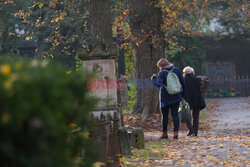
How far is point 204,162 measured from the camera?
295 inches

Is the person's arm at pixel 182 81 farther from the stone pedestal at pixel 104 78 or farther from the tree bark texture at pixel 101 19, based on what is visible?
the stone pedestal at pixel 104 78

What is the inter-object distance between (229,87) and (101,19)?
25.1m

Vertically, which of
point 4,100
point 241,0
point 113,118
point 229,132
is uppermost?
point 241,0

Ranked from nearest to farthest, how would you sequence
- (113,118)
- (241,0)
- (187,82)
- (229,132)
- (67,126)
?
(67,126) → (113,118) → (187,82) → (229,132) → (241,0)

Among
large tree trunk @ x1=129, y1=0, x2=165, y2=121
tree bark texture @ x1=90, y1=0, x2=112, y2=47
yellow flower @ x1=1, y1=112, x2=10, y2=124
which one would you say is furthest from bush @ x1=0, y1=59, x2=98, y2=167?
large tree trunk @ x1=129, y1=0, x2=165, y2=121

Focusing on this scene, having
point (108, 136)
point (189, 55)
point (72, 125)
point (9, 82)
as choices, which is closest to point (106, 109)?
point (108, 136)

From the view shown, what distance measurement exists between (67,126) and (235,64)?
1354 inches

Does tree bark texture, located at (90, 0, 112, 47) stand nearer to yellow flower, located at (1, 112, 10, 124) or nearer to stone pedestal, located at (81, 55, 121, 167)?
stone pedestal, located at (81, 55, 121, 167)

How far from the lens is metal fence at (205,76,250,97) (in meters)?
34.0

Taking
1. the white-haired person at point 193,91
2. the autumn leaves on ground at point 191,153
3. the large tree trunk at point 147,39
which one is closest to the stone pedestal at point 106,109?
the autumn leaves on ground at point 191,153

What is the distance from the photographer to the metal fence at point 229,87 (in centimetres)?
3403

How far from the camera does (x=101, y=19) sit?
10727 mm

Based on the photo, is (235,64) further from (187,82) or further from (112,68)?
(112,68)

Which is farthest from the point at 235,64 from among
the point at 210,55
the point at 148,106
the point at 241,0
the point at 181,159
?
the point at 181,159
